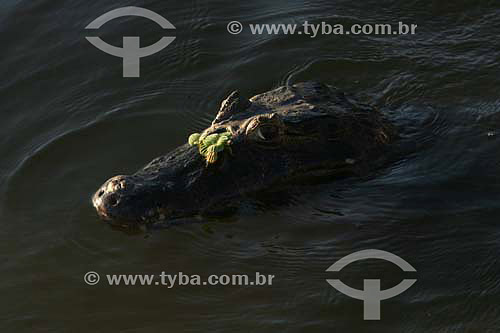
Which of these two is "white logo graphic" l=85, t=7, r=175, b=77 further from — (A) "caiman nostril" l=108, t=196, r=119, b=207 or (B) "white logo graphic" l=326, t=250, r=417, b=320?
(B) "white logo graphic" l=326, t=250, r=417, b=320

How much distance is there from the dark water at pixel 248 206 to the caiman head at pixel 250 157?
21 cm

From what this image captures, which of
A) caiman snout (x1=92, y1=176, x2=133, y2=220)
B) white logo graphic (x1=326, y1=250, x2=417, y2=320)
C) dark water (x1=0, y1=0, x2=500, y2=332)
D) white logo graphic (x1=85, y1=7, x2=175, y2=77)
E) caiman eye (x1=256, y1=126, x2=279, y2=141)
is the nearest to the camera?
white logo graphic (x1=326, y1=250, x2=417, y2=320)

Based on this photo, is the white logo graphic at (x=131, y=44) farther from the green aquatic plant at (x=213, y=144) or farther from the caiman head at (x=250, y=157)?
the green aquatic plant at (x=213, y=144)

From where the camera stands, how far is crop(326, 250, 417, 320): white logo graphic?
623 centimetres

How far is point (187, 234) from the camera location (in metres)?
7.18

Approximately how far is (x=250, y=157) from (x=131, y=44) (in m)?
3.80

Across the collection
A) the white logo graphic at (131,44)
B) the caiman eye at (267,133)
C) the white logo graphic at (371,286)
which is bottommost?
the white logo graphic at (371,286)

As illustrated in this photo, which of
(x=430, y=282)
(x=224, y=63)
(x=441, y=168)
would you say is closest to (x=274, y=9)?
(x=224, y=63)

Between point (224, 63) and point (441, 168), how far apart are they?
10.7 ft

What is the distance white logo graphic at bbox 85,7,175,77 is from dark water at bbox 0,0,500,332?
4.5 inches

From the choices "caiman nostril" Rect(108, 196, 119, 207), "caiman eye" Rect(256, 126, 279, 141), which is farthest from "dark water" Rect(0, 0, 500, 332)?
"caiman eye" Rect(256, 126, 279, 141)

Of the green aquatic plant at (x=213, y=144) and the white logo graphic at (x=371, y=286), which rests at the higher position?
the green aquatic plant at (x=213, y=144)

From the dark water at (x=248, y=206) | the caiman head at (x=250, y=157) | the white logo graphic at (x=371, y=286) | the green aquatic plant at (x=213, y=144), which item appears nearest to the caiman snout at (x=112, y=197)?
the caiman head at (x=250, y=157)

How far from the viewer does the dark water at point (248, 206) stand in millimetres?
6418
